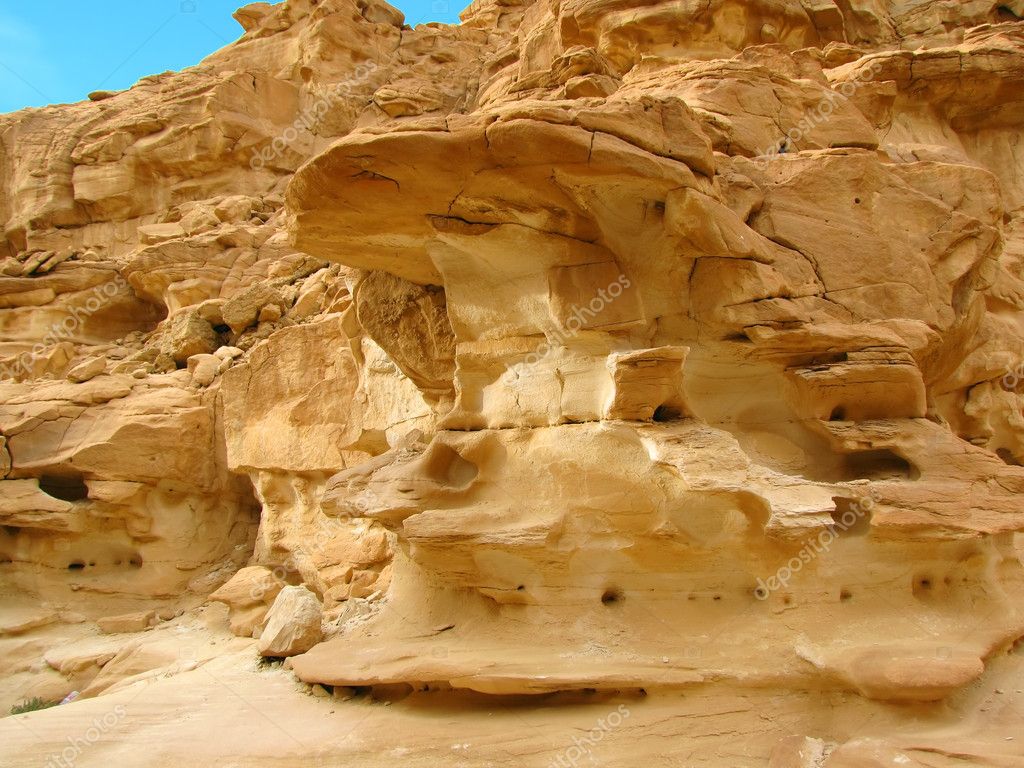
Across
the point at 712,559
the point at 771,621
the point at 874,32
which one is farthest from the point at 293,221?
the point at 874,32

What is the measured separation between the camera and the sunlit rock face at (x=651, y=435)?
3.50 metres

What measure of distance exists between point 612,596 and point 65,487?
23.9 feet

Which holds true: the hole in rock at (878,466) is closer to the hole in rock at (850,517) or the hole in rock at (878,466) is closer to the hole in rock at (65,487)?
the hole in rock at (850,517)

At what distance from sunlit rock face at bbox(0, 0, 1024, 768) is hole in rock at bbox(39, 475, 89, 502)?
4.87 ft

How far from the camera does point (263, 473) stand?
7344 millimetres

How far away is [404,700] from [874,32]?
11.6 meters

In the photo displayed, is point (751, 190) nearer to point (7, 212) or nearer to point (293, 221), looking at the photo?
point (293, 221)

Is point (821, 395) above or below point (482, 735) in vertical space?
above

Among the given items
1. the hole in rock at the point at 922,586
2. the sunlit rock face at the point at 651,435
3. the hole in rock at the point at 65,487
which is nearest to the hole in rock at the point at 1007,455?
the sunlit rock face at the point at 651,435

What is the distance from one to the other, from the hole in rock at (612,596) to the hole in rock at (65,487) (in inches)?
271

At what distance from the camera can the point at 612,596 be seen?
4.03m

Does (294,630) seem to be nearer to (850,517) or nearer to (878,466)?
(850,517)

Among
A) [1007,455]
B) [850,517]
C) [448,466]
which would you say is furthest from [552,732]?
[1007,455]

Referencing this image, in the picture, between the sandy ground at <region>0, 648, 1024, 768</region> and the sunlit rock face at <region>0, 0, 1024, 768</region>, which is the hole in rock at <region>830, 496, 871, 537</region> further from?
the sandy ground at <region>0, 648, 1024, 768</region>
